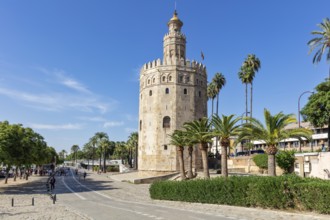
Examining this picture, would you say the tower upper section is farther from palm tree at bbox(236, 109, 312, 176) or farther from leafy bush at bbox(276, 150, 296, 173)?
palm tree at bbox(236, 109, 312, 176)

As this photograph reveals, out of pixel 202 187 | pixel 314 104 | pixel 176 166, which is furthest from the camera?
pixel 176 166

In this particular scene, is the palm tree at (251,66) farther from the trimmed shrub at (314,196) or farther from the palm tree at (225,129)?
the trimmed shrub at (314,196)

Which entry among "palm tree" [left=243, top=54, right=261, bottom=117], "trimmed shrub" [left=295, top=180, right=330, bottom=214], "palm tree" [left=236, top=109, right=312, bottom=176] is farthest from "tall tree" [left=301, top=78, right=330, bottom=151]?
"trimmed shrub" [left=295, top=180, right=330, bottom=214]

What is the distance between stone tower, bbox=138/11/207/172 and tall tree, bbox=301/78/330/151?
16714mm

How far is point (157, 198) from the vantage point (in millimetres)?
28047

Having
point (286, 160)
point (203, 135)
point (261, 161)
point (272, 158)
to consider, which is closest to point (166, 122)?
point (261, 161)

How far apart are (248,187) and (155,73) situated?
1375 inches

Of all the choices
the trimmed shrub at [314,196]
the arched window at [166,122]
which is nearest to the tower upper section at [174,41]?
the arched window at [166,122]

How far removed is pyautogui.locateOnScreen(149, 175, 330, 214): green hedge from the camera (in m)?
16.3

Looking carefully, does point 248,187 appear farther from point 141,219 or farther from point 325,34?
point 325,34

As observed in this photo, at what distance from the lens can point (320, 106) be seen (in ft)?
143

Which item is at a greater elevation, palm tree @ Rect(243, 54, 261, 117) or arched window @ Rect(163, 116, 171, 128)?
palm tree @ Rect(243, 54, 261, 117)

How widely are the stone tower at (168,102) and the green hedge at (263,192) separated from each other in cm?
2495

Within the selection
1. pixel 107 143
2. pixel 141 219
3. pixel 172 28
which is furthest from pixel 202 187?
pixel 107 143
